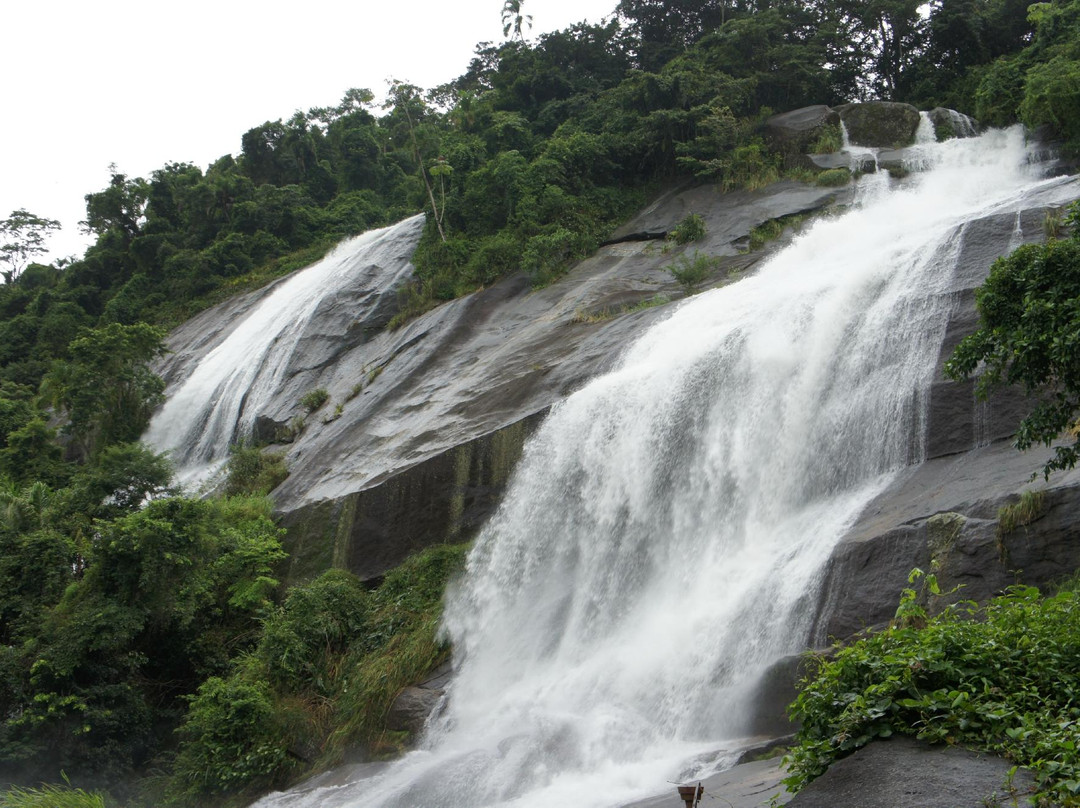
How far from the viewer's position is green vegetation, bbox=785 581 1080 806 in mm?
5570

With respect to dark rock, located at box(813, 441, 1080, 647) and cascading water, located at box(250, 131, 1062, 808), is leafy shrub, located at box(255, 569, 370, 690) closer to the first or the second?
→ cascading water, located at box(250, 131, 1062, 808)

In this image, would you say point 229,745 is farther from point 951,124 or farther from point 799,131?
point 951,124

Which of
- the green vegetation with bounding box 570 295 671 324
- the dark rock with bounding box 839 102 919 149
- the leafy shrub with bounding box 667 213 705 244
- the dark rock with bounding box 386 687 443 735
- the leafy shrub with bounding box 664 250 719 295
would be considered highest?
the dark rock with bounding box 839 102 919 149

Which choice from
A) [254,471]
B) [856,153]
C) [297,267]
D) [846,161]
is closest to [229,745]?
[254,471]

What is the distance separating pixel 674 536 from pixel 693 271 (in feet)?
30.4

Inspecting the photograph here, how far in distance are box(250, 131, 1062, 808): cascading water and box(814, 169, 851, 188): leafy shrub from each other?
22.2 ft

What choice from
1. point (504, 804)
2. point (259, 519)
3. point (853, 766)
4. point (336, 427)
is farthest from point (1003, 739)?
point (336, 427)

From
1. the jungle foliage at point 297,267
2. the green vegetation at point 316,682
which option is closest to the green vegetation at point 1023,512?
the jungle foliage at point 297,267

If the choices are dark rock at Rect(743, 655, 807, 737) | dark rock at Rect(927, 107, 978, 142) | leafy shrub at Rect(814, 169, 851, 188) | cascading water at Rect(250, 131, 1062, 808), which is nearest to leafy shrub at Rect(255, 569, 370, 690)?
cascading water at Rect(250, 131, 1062, 808)

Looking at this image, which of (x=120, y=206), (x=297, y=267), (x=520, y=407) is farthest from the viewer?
(x=120, y=206)

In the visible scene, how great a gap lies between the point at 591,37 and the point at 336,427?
2341 centimetres

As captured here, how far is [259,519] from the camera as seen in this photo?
64.5 ft

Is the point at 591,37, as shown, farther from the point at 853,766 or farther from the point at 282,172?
the point at 853,766

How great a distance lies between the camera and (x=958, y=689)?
19.3ft
